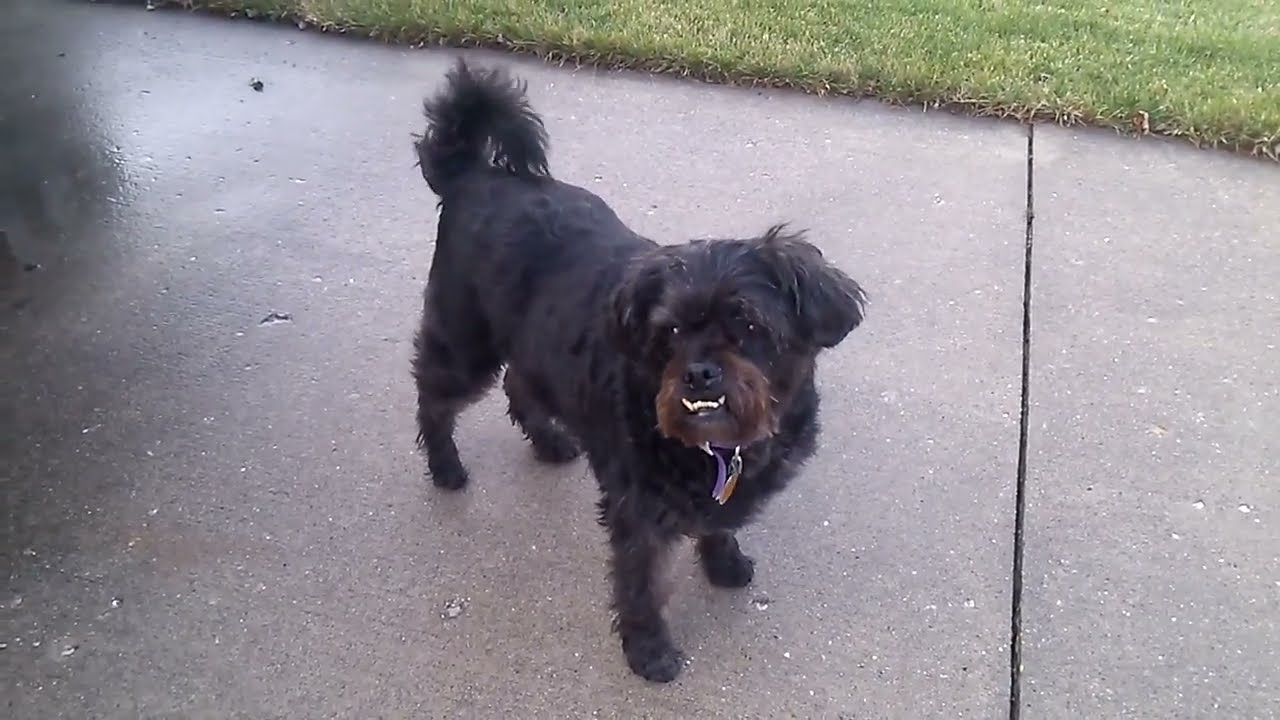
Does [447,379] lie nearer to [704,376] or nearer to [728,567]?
[728,567]

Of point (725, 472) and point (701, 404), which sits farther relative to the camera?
point (725, 472)

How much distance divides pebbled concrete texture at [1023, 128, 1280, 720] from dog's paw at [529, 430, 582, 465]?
1464 mm

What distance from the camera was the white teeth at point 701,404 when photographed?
2455 mm

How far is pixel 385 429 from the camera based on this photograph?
3861 mm

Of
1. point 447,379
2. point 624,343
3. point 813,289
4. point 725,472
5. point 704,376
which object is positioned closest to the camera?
point 704,376

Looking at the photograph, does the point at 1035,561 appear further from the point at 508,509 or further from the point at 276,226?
the point at 276,226

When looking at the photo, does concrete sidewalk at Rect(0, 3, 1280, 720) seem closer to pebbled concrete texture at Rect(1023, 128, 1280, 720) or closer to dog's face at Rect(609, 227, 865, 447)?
pebbled concrete texture at Rect(1023, 128, 1280, 720)

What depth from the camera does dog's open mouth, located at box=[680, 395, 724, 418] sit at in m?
2.46

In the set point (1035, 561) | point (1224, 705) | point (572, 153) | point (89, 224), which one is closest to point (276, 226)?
point (89, 224)

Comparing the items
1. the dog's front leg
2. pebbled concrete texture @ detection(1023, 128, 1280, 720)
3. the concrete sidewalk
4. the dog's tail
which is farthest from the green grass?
the dog's front leg

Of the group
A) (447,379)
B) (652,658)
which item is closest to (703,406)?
(652,658)

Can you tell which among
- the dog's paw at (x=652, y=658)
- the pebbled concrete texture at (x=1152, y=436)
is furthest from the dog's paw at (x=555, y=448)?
the pebbled concrete texture at (x=1152, y=436)

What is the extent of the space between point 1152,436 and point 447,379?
2343 mm

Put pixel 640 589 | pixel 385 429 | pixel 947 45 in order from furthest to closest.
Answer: pixel 947 45 < pixel 385 429 < pixel 640 589
